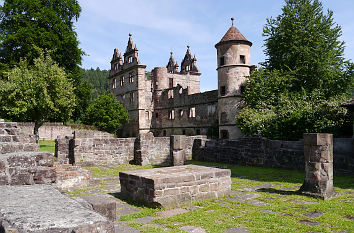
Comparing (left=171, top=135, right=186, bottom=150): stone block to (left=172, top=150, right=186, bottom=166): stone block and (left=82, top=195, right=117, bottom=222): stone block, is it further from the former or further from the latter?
(left=82, top=195, right=117, bottom=222): stone block

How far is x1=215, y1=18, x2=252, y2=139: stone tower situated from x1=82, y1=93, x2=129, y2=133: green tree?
584 inches

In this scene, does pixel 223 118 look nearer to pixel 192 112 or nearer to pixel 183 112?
pixel 192 112

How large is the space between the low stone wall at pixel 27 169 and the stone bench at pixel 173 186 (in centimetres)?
243

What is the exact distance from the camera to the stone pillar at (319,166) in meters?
7.86

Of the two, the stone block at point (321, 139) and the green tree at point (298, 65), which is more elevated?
the green tree at point (298, 65)

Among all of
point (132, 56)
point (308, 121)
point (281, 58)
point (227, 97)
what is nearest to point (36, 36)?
point (132, 56)

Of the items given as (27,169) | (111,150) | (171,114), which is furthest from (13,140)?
(171,114)

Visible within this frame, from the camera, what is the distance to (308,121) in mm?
15211

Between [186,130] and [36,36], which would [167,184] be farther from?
[186,130]

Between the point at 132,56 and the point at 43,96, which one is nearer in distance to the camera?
the point at 43,96

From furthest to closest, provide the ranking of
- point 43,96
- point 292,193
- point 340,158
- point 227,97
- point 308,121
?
point 227,97
point 43,96
point 308,121
point 340,158
point 292,193

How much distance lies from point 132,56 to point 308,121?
27767 mm

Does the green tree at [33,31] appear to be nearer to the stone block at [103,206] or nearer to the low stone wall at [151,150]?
the low stone wall at [151,150]

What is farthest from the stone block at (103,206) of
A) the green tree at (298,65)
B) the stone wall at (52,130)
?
the stone wall at (52,130)
